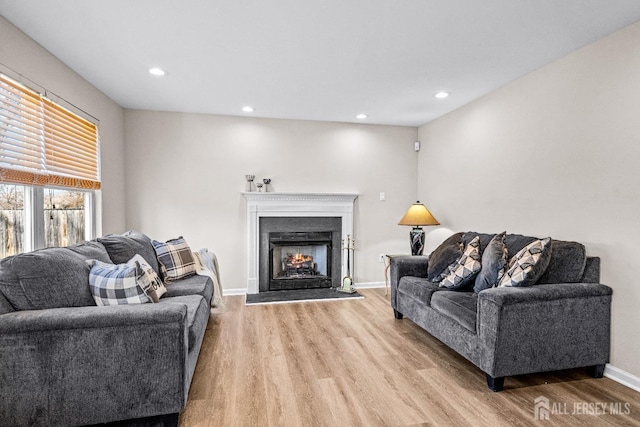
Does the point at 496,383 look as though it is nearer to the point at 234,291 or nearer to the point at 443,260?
the point at 443,260

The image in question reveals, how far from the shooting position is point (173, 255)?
3084mm

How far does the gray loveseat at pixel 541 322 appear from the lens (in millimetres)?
2098

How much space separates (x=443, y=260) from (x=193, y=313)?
221 cm

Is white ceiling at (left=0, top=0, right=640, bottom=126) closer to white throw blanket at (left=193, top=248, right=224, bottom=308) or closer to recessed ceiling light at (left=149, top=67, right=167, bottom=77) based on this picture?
recessed ceiling light at (left=149, top=67, right=167, bottom=77)

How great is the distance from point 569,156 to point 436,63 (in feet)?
4.33

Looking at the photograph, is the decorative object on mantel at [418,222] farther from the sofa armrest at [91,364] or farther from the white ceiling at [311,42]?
the sofa armrest at [91,364]

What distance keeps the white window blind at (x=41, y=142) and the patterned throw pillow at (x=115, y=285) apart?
37.8 inches

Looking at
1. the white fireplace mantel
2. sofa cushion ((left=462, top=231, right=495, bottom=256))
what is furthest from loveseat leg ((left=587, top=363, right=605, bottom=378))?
the white fireplace mantel

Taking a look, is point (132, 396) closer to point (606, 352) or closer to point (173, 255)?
point (173, 255)

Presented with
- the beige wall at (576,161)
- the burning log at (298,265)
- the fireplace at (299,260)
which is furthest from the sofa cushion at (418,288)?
the burning log at (298,265)

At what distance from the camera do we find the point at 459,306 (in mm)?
2432

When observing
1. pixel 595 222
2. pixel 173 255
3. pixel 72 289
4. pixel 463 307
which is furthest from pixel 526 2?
pixel 173 255

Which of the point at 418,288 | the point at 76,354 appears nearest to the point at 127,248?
the point at 76,354

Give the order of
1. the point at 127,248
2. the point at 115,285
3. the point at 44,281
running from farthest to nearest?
the point at 127,248 < the point at 115,285 < the point at 44,281
